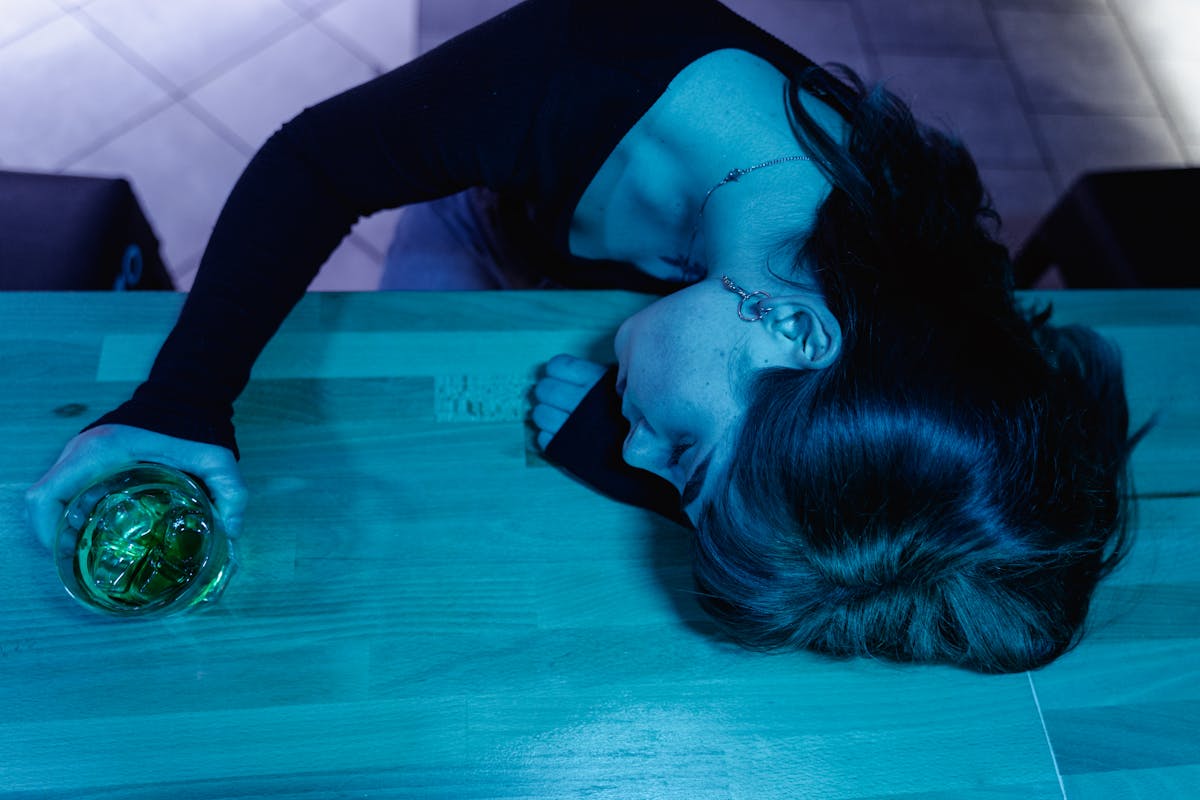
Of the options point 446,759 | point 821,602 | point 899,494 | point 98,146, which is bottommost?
point 98,146

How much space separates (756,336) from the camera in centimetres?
73

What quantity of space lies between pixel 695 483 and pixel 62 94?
181 cm

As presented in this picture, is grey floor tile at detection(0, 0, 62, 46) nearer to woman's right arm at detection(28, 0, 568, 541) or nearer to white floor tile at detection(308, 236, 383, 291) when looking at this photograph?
white floor tile at detection(308, 236, 383, 291)

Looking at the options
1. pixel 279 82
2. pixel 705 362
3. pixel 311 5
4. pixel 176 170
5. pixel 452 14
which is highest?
pixel 705 362

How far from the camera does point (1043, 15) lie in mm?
2260

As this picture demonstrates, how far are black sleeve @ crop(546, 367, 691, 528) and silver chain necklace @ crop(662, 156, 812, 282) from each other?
0.71 ft

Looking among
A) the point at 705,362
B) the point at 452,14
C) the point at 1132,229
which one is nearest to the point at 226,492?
the point at 705,362

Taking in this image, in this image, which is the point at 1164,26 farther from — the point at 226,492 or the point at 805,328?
the point at 226,492

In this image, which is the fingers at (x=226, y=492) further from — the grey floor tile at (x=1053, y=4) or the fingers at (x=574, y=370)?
the grey floor tile at (x=1053, y=4)

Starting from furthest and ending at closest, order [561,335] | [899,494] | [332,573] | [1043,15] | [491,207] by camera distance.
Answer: [1043,15]
[491,207]
[561,335]
[332,573]
[899,494]

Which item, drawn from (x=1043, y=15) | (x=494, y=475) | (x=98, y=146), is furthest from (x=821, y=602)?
(x=1043, y=15)

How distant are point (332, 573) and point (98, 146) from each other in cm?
147

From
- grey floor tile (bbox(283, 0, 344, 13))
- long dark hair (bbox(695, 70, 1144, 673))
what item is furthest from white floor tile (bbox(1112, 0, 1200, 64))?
grey floor tile (bbox(283, 0, 344, 13))

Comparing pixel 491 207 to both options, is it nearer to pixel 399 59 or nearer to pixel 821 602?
pixel 821 602
